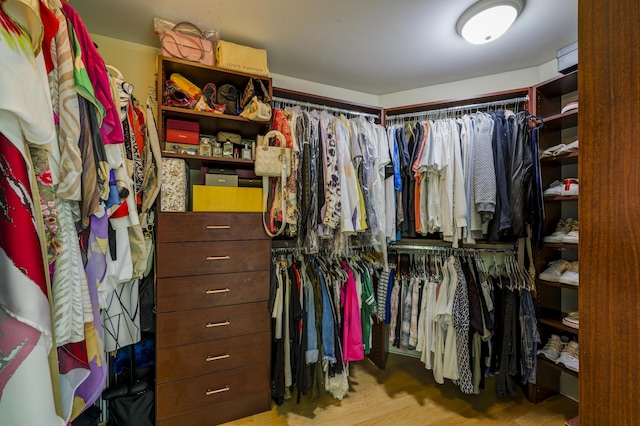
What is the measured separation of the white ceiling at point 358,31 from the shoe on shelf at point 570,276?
1.43 meters

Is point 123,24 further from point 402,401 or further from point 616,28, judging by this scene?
point 402,401

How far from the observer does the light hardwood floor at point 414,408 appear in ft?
5.32

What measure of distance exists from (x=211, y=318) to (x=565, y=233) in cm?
221

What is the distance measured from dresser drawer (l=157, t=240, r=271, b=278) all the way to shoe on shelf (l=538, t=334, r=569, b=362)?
1879mm

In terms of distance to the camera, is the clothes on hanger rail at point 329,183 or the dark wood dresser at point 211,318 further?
the clothes on hanger rail at point 329,183

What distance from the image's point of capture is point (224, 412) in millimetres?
1597

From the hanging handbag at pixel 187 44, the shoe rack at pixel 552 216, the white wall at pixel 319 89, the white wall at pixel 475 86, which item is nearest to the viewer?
the hanging handbag at pixel 187 44

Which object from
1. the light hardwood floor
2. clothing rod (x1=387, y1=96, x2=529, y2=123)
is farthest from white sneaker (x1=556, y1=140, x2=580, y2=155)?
the light hardwood floor

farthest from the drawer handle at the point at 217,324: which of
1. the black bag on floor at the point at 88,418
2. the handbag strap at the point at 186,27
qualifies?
the handbag strap at the point at 186,27

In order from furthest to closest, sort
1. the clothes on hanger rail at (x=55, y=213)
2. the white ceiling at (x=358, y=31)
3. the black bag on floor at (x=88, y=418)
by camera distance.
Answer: the white ceiling at (x=358, y=31) < the black bag on floor at (x=88, y=418) < the clothes on hanger rail at (x=55, y=213)

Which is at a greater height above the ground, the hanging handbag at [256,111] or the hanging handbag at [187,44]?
the hanging handbag at [187,44]

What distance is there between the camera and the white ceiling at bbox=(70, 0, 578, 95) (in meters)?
1.44

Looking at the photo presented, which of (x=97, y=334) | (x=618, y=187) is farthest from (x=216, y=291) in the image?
(x=618, y=187)

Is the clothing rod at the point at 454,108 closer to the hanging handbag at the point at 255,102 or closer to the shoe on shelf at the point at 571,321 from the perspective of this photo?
the hanging handbag at the point at 255,102
